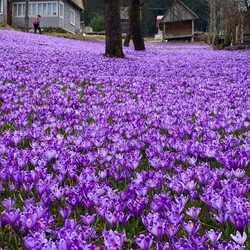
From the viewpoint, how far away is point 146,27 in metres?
89.6

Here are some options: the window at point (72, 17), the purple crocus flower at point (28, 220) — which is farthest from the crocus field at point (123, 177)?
the window at point (72, 17)

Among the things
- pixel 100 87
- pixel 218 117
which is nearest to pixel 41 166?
pixel 218 117

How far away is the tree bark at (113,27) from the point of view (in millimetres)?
16128

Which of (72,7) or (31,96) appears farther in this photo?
(72,7)

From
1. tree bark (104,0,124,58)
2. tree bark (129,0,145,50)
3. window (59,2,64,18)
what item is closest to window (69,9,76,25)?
window (59,2,64,18)

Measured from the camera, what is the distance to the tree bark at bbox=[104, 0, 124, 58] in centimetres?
1613

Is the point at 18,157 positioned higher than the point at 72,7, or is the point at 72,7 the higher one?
the point at 72,7

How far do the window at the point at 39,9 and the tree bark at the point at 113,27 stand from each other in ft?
119

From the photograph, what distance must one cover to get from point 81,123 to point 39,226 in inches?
115

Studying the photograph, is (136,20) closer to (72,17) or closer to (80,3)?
(72,17)

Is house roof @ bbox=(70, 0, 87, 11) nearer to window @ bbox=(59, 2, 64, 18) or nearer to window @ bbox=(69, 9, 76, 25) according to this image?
window @ bbox=(69, 9, 76, 25)

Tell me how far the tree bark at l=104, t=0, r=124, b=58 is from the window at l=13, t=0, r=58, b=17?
36.2 m

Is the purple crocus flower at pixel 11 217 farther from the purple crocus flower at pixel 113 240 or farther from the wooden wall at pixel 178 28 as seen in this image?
the wooden wall at pixel 178 28

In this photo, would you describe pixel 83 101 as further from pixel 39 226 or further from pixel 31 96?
pixel 39 226
